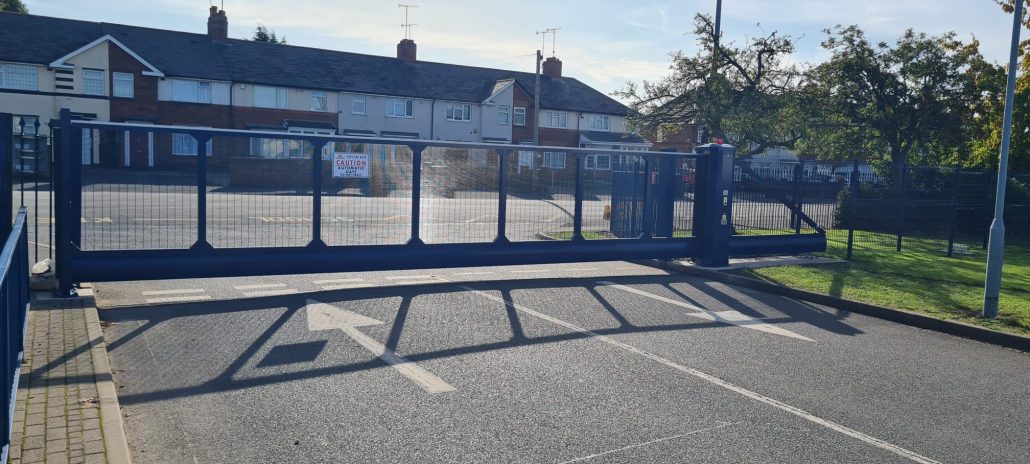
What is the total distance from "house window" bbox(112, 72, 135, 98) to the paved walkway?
40259 millimetres

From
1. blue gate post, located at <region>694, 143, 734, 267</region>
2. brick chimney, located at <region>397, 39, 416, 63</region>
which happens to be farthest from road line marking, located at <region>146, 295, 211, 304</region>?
brick chimney, located at <region>397, 39, 416, 63</region>

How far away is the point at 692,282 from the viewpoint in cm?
1280

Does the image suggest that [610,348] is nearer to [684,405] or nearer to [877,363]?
[684,405]

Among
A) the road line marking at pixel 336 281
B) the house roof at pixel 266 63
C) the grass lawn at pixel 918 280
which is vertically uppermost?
the house roof at pixel 266 63

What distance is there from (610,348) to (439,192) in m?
4.59

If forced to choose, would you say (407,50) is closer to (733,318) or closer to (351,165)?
(351,165)

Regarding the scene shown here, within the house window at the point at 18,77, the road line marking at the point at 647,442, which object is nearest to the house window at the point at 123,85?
the house window at the point at 18,77

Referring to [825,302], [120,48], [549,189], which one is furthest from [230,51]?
[825,302]

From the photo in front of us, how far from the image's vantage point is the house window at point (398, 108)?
51.2 metres

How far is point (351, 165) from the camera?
11234 mm

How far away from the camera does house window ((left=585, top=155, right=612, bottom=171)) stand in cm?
1319

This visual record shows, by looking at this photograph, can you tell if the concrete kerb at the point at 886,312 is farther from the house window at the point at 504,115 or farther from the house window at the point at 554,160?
the house window at the point at 504,115

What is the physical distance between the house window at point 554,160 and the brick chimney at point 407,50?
144ft

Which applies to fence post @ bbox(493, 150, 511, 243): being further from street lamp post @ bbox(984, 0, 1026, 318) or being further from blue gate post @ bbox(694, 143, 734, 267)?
street lamp post @ bbox(984, 0, 1026, 318)
